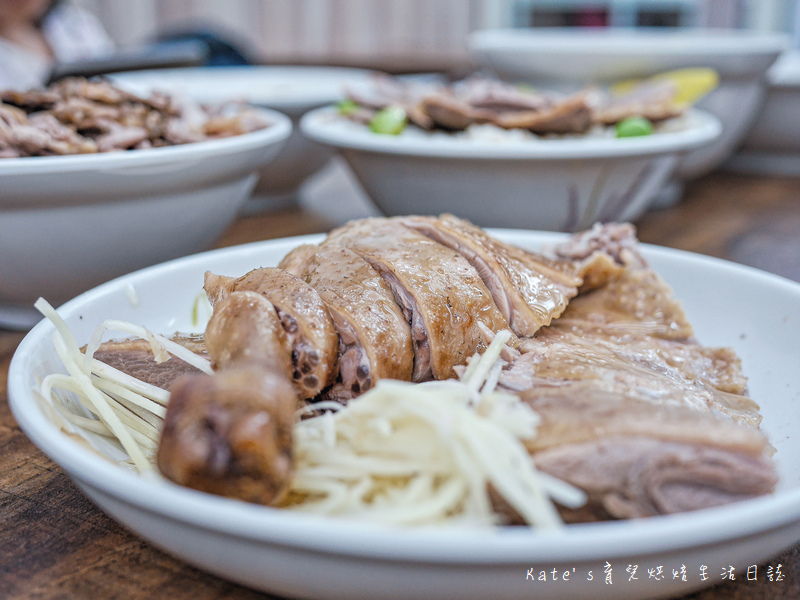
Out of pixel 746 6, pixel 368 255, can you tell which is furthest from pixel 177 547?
pixel 746 6

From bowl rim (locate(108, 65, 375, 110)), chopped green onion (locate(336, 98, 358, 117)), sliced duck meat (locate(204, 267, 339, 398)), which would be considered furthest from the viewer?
bowl rim (locate(108, 65, 375, 110))

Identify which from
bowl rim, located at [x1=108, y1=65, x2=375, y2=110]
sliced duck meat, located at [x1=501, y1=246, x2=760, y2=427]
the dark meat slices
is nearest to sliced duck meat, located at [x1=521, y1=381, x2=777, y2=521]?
sliced duck meat, located at [x1=501, y1=246, x2=760, y2=427]

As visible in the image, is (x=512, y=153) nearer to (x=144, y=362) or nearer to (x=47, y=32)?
(x=144, y=362)

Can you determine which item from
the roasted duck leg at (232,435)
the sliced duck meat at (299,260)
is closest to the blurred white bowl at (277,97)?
the sliced duck meat at (299,260)

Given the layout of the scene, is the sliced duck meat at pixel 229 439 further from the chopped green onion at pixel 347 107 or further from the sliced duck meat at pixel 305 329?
the chopped green onion at pixel 347 107

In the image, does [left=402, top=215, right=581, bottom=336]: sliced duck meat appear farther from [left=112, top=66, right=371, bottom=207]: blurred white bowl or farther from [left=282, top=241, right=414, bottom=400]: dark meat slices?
[left=112, top=66, right=371, bottom=207]: blurred white bowl

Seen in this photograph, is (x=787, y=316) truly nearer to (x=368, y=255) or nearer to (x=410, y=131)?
(x=368, y=255)

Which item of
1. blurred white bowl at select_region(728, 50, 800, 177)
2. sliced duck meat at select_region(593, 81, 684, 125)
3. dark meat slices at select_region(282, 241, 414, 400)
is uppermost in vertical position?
sliced duck meat at select_region(593, 81, 684, 125)
